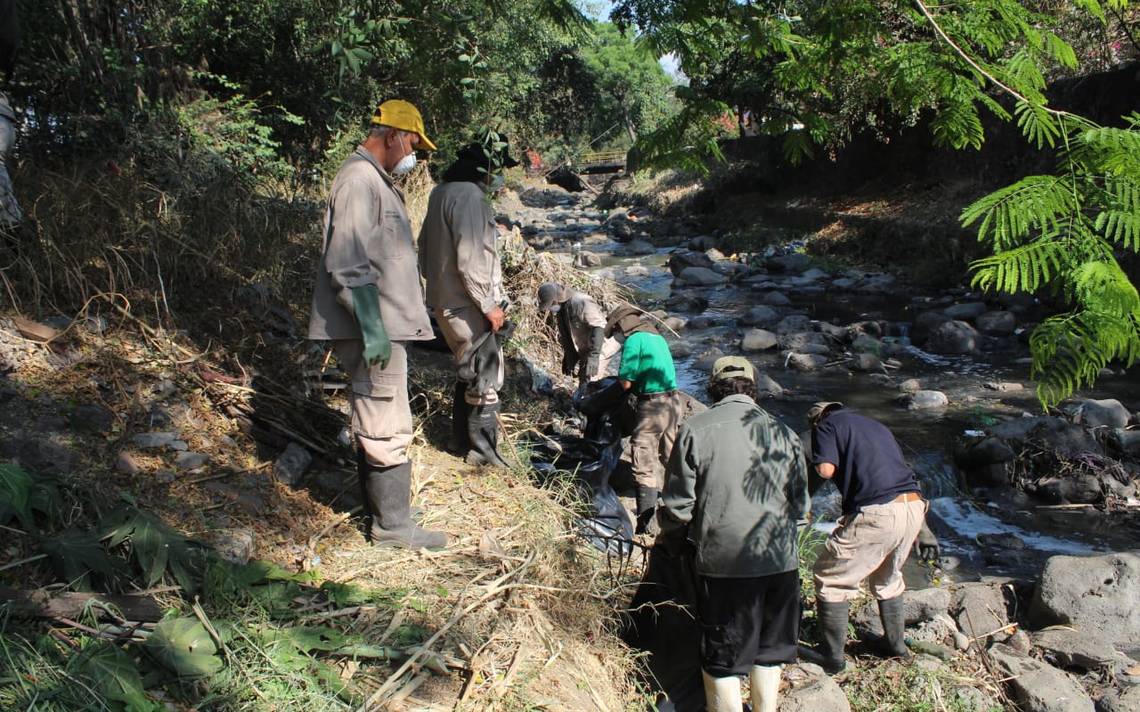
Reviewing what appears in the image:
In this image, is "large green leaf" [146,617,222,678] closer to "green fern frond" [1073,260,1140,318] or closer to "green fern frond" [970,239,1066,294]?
"green fern frond" [970,239,1066,294]

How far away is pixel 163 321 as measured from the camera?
510 cm

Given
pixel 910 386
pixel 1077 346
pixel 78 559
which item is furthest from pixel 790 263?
pixel 78 559

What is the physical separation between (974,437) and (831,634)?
5134mm

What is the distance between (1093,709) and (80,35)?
37.3 feet

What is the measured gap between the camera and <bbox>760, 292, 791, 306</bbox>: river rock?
52.9ft

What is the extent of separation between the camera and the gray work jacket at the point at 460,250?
4672mm

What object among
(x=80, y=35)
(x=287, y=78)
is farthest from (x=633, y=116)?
(x=80, y=35)

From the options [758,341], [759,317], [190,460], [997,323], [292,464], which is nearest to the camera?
[190,460]

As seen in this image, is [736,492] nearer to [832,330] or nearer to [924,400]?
[924,400]

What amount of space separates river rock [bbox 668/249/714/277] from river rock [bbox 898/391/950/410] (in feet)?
31.2

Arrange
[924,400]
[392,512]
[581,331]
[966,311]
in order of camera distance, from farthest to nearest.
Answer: [966,311] < [924,400] < [581,331] < [392,512]

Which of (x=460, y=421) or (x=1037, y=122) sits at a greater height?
(x=1037, y=122)

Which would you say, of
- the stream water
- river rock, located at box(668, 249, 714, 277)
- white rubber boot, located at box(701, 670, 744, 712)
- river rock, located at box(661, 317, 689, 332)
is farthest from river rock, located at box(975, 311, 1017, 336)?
white rubber boot, located at box(701, 670, 744, 712)

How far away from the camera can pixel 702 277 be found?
1831 cm
